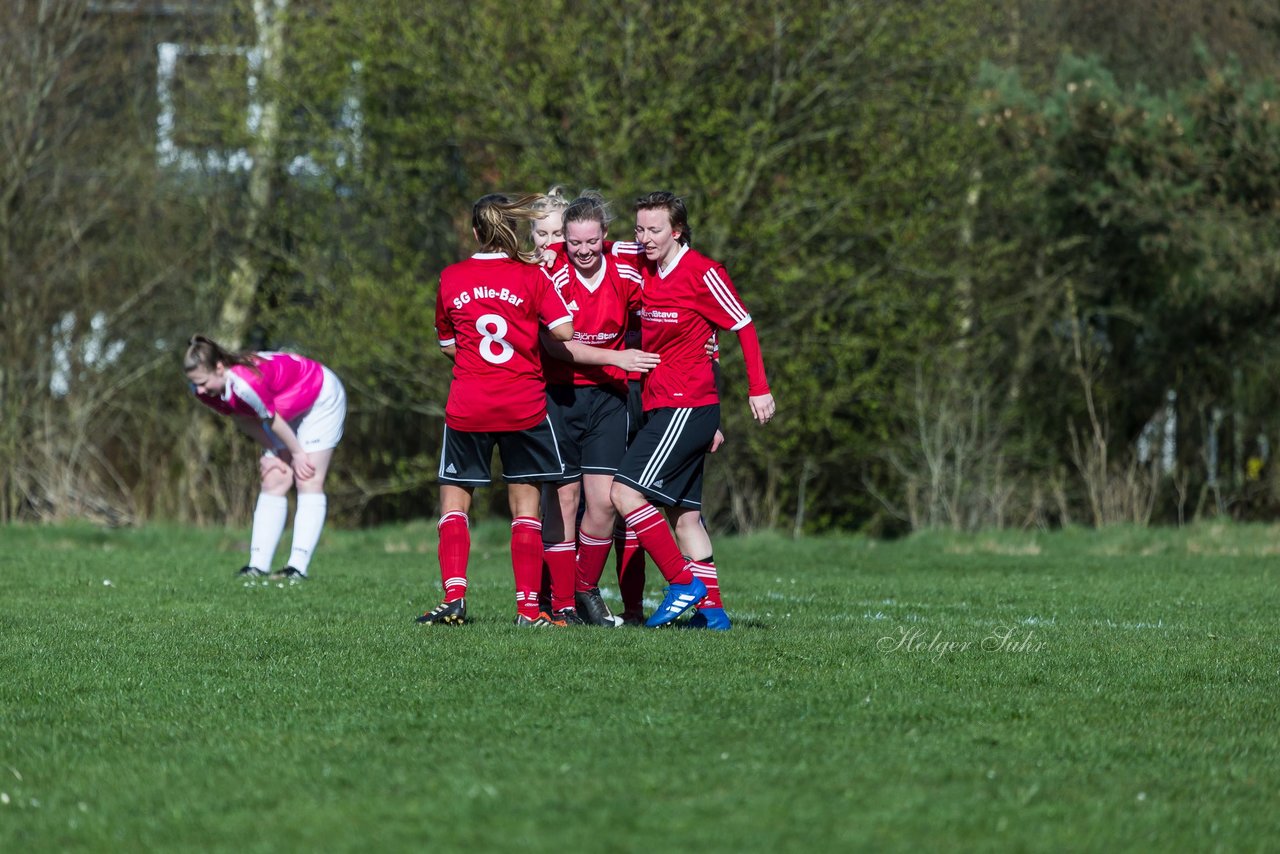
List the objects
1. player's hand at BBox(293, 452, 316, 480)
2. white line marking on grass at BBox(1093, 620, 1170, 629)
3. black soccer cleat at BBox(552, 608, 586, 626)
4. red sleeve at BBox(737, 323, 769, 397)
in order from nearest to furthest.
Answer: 1. red sleeve at BBox(737, 323, 769, 397)
2. black soccer cleat at BBox(552, 608, 586, 626)
3. white line marking on grass at BBox(1093, 620, 1170, 629)
4. player's hand at BBox(293, 452, 316, 480)

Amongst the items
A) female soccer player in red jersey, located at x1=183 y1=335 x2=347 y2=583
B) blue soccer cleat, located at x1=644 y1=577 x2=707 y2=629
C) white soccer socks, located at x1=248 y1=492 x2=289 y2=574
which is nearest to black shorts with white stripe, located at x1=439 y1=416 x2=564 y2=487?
blue soccer cleat, located at x1=644 y1=577 x2=707 y2=629

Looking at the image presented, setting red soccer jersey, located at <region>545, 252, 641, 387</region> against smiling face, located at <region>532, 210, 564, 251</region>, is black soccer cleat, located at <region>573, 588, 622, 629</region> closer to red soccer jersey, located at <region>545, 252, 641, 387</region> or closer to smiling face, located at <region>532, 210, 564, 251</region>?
red soccer jersey, located at <region>545, 252, 641, 387</region>

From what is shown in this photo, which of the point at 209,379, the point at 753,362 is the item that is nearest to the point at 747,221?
the point at 209,379

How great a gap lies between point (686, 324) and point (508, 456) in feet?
3.43

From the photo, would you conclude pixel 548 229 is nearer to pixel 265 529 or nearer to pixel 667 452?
pixel 667 452

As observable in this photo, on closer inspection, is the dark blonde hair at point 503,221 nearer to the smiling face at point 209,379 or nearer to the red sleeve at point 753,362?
the red sleeve at point 753,362

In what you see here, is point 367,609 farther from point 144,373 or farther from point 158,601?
point 144,373

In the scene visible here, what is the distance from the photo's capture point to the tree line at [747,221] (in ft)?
60.1

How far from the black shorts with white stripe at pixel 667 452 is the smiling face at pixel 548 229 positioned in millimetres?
939

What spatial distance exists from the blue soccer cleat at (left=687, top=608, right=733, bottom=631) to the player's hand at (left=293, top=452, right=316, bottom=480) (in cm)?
376

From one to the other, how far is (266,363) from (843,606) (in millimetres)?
4045

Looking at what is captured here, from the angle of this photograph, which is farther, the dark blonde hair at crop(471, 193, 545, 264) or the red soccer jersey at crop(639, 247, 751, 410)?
the red soccer jersey at crop(639, 247, 751, 410)

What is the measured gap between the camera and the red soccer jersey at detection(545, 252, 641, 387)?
25.9ft

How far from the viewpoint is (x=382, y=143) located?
66.3 ft
